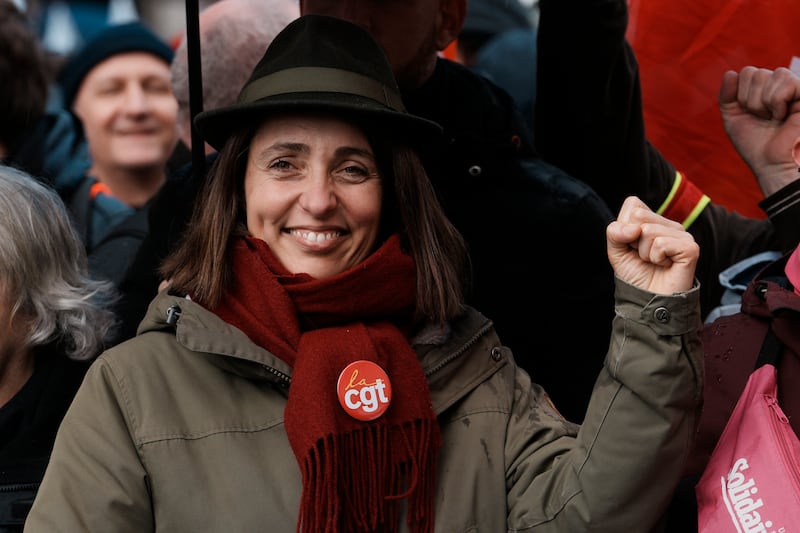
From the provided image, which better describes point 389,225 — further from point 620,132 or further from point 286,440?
point 620,132

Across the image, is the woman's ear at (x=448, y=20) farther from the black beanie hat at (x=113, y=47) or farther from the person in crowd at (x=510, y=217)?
the black beanie hat at (x=113, y=47)

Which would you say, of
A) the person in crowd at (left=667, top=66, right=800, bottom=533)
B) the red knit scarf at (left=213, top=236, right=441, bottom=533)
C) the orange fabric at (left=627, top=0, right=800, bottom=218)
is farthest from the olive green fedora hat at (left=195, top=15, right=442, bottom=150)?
the orange fabric at (left=627, top=0, right=800, bottom=218)

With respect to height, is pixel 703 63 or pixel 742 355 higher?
pixel 703 63

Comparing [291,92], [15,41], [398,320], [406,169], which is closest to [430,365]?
[398,320]

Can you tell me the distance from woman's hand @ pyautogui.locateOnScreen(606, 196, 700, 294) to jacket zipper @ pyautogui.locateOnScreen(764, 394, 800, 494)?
1.19 ft

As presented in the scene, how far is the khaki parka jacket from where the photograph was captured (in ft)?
8.05

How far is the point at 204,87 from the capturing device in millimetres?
4137

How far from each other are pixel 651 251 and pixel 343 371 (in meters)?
0.68

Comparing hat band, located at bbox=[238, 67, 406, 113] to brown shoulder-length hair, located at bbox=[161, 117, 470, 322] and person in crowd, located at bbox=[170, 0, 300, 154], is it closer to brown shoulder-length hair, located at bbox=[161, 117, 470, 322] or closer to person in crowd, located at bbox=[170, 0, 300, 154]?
brown shoulder-length hair, located at bbox=[161, 117, 470, 322]

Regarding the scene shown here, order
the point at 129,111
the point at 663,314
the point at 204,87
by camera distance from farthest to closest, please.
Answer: the point at 129,111, the point at 204,87, the point at 663,314

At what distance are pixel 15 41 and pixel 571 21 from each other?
2.60 m

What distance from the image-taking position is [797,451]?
2.53 meters

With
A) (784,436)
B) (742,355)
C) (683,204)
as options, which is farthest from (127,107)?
(784,436)

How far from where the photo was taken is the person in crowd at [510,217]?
3.41m
